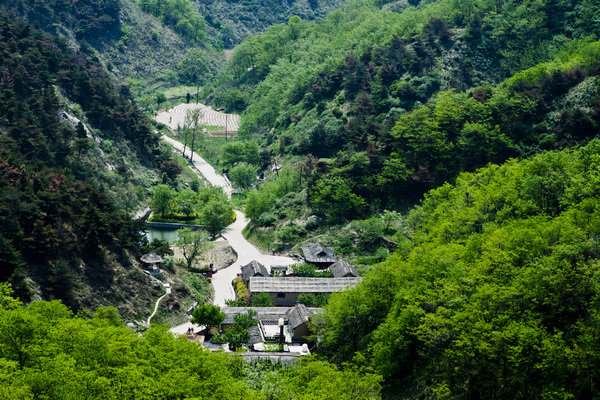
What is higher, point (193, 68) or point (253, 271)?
point (193, 68)

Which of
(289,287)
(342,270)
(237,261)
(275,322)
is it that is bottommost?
(237,261)

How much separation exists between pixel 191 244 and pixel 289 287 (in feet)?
59.1

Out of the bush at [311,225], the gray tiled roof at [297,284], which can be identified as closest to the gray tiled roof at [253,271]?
the gray tiled roof at [297,284]

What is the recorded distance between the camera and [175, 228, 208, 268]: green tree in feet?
253

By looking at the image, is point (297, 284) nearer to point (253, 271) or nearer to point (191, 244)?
point (253, 271)

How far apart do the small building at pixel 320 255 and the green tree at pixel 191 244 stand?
13.8 metres

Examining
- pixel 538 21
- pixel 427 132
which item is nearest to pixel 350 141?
pixel 427 132

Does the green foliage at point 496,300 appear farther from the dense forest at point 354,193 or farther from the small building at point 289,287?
the small building at point 289,287

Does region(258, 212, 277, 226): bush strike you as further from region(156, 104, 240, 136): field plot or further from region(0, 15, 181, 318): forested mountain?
region(156, 104, 240, 136): field plot

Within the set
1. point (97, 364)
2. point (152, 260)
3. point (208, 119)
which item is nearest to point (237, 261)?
point (152, 260)

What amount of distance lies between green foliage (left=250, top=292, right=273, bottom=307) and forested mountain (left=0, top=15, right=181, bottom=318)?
→ 11418 mm

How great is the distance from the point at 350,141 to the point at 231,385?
225 feet

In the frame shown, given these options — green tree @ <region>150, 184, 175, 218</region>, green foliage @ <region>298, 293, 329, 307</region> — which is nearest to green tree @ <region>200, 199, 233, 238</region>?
green tree @ <region>150, 184, 175, 218</region>

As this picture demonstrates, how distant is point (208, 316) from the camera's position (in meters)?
55.7
